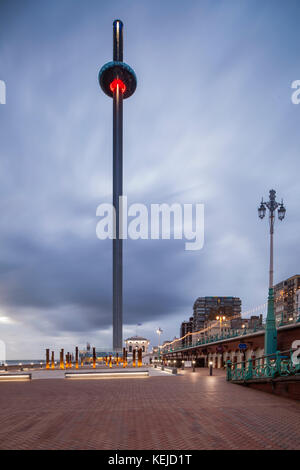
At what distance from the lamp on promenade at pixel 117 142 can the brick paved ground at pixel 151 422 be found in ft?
239

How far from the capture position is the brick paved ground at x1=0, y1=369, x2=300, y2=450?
7648mm

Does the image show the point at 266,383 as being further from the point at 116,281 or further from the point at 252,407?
the point at 116,281

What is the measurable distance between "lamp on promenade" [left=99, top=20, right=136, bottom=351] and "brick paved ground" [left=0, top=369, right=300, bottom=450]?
72991 mm

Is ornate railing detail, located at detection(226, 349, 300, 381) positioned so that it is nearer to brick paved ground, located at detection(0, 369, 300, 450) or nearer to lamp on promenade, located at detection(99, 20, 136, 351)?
brick paved ground, located at detection(0, 369, 300, 450)

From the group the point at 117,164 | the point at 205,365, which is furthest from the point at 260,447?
the point at 117,164

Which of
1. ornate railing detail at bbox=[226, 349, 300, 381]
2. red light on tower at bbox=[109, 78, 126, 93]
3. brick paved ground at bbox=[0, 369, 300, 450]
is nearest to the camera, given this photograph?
brick paved ground at bbox=[0, 369, 300, 450]

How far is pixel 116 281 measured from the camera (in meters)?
88.2

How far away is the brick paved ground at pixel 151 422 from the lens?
7.65m

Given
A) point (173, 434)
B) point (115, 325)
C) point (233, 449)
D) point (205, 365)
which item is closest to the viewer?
point (233, 449)

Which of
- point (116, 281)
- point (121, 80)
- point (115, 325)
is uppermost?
point (121, 80)

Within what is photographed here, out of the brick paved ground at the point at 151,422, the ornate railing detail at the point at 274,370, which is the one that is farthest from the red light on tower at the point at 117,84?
the brick paved ground at the point at 151,422

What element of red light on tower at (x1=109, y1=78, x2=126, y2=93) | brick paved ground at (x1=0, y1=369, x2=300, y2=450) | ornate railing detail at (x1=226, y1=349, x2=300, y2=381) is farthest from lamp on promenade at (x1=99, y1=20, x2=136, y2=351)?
brick paved ground at (x1=0, y1=369, x2=300, y2=450)
